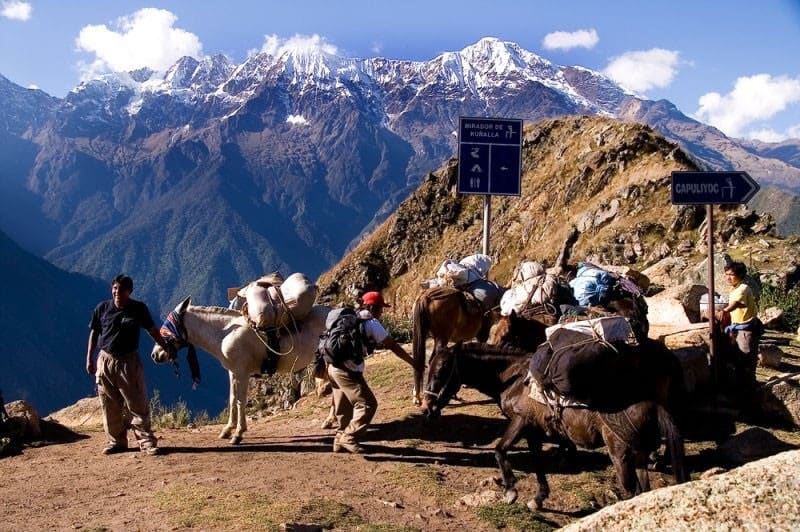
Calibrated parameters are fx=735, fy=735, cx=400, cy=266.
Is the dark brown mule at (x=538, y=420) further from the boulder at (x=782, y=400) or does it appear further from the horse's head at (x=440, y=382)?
the boulder at (x=782, y=400)

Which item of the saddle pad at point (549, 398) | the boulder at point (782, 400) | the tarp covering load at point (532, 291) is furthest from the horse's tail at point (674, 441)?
the boulder at point (782, 400)

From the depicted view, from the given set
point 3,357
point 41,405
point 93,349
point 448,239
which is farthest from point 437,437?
point 3,357

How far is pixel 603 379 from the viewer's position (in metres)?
6.18

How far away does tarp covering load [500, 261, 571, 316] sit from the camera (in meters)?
9.34

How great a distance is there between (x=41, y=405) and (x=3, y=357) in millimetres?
22986

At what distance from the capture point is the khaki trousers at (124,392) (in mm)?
8352

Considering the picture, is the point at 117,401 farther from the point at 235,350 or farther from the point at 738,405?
the point at 738,405

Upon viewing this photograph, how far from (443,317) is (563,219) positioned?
92.8ft

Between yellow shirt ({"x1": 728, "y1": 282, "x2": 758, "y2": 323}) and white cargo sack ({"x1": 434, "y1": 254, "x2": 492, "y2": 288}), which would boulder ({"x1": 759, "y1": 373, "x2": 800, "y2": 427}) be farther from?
white cargo sack ({"x1": 434, "y1": 254, "x2": 492, "y2": 288})

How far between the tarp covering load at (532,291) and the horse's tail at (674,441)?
3.24 meters

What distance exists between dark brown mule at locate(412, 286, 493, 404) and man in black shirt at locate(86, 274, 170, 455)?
12.0ft

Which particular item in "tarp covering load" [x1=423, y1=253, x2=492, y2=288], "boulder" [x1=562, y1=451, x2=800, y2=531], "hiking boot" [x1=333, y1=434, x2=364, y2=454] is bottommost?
"hiking boot" [x1=333, y1=434, x2=364, y2=454]

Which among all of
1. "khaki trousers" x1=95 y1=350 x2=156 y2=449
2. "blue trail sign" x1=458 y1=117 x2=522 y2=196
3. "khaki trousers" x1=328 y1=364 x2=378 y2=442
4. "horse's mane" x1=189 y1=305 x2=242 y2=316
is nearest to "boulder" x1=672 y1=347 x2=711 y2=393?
"khaki trousers" x1=328 y1=364 x2=378 y2=442

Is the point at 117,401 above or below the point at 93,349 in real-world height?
below
